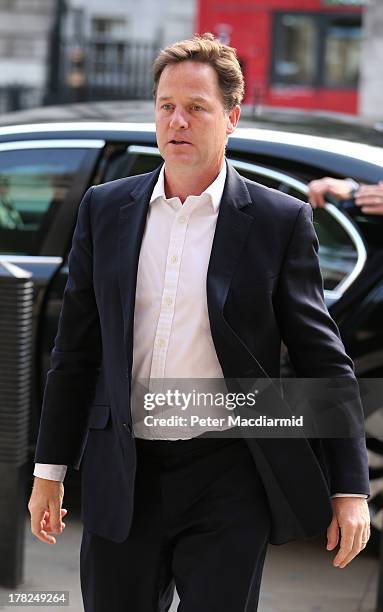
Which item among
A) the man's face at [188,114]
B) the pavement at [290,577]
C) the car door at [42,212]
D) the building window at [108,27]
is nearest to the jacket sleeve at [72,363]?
A: the man's face at [188,114]

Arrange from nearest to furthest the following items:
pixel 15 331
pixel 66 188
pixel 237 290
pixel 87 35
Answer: pixel 237 290 < pixel 15 331 < pixel 66 188 < pixel 87 35

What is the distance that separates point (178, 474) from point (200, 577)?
0.22 metres

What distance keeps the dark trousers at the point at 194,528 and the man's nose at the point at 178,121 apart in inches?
26.1

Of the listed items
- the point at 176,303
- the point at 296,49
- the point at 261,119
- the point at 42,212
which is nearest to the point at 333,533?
the point at 176,303

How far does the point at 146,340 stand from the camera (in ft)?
7.66

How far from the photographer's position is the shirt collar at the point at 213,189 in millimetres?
2361

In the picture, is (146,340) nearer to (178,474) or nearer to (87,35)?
(178,474)

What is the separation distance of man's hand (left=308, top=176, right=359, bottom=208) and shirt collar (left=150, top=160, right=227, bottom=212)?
63.0 inches

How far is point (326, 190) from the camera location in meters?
3.97

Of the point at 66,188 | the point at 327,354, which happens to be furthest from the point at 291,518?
the point at 66,188

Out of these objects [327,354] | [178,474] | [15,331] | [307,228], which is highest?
[307,228]

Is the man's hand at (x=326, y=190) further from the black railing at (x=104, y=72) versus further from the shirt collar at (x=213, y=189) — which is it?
the black railing at (x=104, y=72)

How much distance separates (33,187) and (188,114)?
2.32 meters

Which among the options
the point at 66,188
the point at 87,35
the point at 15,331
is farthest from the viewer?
the point at 87,35
